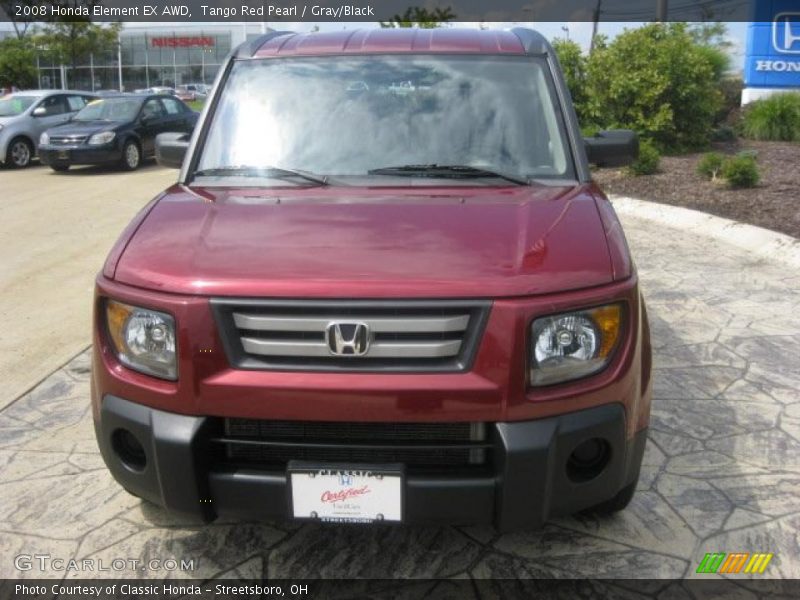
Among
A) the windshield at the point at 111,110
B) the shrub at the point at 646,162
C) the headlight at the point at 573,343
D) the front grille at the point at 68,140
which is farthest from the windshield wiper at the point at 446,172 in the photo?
the windshield at the point at 111,110

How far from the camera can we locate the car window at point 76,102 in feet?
56.7

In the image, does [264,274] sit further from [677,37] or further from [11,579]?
[677,37]

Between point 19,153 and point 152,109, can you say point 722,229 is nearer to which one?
point 152,109

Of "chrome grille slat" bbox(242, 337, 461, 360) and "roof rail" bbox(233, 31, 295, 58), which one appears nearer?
"chrome grille slat" bbox(242, 337, 461, 360)

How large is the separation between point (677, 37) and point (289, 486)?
1240cm

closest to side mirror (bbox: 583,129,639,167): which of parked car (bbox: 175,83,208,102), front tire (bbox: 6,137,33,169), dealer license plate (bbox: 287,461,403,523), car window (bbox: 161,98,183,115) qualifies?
dealer license plate (bbox: 287,461,403,523)

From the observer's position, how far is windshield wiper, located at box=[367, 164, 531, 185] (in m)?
3.16

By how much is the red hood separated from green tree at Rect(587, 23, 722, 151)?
985 cm

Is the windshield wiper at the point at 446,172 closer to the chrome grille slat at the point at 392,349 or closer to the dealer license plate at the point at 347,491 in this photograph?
the chrome grille slat at the point at 392,349

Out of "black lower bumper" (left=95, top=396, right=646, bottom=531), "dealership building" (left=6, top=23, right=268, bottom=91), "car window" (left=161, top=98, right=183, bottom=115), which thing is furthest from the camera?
"dealership building" (left=6, top=23, right=268, bottom=91)

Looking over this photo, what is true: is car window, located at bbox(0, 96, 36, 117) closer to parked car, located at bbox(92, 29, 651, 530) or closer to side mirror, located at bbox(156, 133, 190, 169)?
side mirror, located at bbox(156, 133, 190, 169)

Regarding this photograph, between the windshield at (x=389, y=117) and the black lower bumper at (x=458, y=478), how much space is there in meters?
1.27

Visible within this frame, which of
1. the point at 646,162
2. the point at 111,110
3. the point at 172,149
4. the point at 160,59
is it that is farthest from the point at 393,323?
the point at 160,59

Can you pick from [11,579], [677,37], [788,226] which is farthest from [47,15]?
[11,579]
